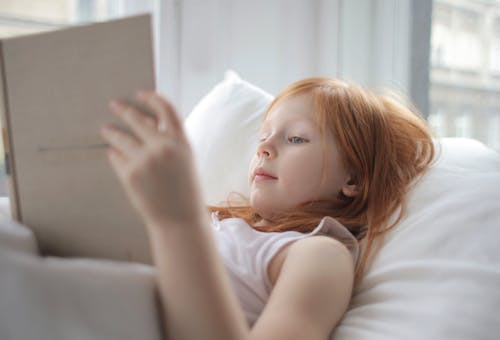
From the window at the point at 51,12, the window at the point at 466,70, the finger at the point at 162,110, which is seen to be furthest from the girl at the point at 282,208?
the window at the point at 51,12

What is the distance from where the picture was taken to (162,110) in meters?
0.48

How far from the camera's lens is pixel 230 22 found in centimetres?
178

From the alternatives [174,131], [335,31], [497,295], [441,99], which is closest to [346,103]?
[497,295]

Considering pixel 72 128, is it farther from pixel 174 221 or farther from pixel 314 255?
pixel 314 255

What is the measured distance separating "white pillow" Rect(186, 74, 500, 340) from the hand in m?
0.33

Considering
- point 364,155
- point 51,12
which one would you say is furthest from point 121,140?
point 51,12

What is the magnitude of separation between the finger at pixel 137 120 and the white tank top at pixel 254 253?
344 mm

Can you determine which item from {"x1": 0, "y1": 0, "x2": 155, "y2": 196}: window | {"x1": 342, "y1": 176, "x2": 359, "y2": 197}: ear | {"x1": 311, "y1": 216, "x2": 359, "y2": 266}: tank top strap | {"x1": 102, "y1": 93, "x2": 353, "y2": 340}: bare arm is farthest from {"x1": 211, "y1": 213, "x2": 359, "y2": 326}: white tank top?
{"x1": 0, "y1": 0, "x2": 155, "y2": 196}: window

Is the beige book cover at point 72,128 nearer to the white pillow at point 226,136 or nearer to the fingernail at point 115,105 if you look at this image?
the fingernail at point 115,105

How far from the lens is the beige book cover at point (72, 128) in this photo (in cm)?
50

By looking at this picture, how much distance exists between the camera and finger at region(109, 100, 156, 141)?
0.48m

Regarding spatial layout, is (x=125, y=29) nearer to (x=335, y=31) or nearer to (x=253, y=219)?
(x=253, y=219)

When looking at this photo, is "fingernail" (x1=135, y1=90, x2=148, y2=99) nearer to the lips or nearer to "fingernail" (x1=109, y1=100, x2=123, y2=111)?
"fingernail" (x1=109, y1=100, x2=123, y2=111)

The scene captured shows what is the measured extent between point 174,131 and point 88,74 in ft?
0.36
